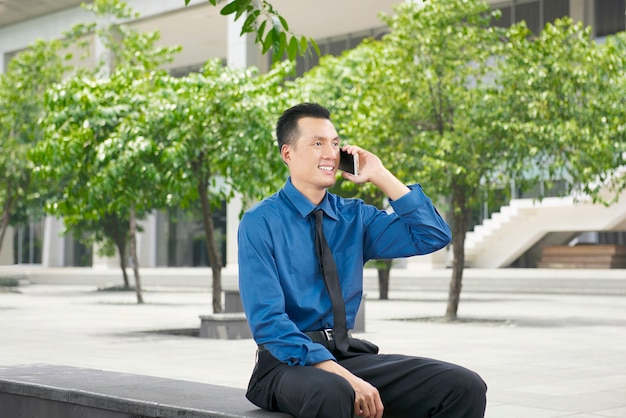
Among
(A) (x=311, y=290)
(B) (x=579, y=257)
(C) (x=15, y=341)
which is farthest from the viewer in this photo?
(B) (x=579, y=257)

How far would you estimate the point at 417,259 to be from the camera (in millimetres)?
37469

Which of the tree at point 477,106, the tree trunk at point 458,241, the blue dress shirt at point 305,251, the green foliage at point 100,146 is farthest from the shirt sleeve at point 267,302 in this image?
the tree trunk at point 458,241

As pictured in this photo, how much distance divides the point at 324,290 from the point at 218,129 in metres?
11.2

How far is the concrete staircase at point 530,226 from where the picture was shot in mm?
35000

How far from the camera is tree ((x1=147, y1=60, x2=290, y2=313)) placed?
571 inches

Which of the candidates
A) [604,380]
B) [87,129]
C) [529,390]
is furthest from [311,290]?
[87,129]

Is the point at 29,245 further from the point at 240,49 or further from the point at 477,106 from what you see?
the point at 477,106

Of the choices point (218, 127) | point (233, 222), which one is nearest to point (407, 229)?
point (218, 127)

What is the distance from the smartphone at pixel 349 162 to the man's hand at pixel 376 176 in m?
0.01

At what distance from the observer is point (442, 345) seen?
1283 centimetres

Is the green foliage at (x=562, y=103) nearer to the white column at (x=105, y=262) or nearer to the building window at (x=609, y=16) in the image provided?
the building window at (x=609, y=16)

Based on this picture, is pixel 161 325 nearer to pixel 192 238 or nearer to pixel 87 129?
pixel 87 129

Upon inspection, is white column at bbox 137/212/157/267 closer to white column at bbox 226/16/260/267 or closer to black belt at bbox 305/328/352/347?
white column at bbox 226/16/260/267

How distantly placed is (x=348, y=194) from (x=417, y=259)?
488 inches
